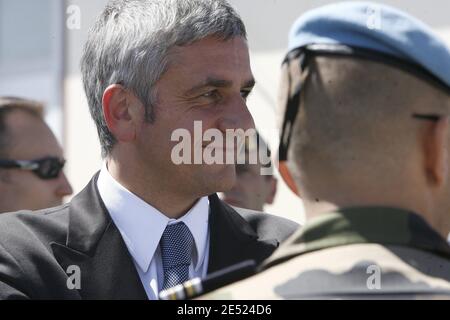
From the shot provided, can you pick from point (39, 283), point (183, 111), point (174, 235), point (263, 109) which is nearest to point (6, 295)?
point (39, 283)

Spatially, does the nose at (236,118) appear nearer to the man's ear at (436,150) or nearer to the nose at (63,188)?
the man's ear at (436,150)

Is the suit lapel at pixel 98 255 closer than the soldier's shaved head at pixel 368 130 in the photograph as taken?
No

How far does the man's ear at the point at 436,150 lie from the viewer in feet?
5.78

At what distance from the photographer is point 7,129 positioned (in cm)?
470

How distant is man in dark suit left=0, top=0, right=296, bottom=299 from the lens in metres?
2.83

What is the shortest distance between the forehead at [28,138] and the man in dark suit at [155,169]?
150 centimetres

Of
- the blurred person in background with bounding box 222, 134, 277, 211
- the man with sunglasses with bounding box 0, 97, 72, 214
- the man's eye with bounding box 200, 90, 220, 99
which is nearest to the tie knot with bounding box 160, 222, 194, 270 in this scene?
the man's eye with bounding box 200, 90, 220, 99

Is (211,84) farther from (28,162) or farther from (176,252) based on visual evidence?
(28,162)

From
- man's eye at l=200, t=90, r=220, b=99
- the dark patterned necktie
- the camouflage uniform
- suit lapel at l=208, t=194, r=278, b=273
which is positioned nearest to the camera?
the camouflage uniform

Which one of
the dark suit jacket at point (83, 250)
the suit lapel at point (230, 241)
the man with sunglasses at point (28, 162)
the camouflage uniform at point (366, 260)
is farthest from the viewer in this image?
the man with sunglasses at point (28, 162)

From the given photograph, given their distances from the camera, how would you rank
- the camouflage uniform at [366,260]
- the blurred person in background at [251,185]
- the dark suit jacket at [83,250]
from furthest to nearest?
the blurred person in background at [251,185] < the dark suit jacket at [83,250] < the camouflage uniform at [366,260]

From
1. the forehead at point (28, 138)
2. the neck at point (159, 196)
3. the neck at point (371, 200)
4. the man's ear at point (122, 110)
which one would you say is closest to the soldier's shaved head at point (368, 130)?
the neck at point (371, 200)

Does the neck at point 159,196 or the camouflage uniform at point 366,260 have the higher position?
the camouflage uniform at point 366,260

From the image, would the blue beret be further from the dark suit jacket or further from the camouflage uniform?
the dark suit jacket
